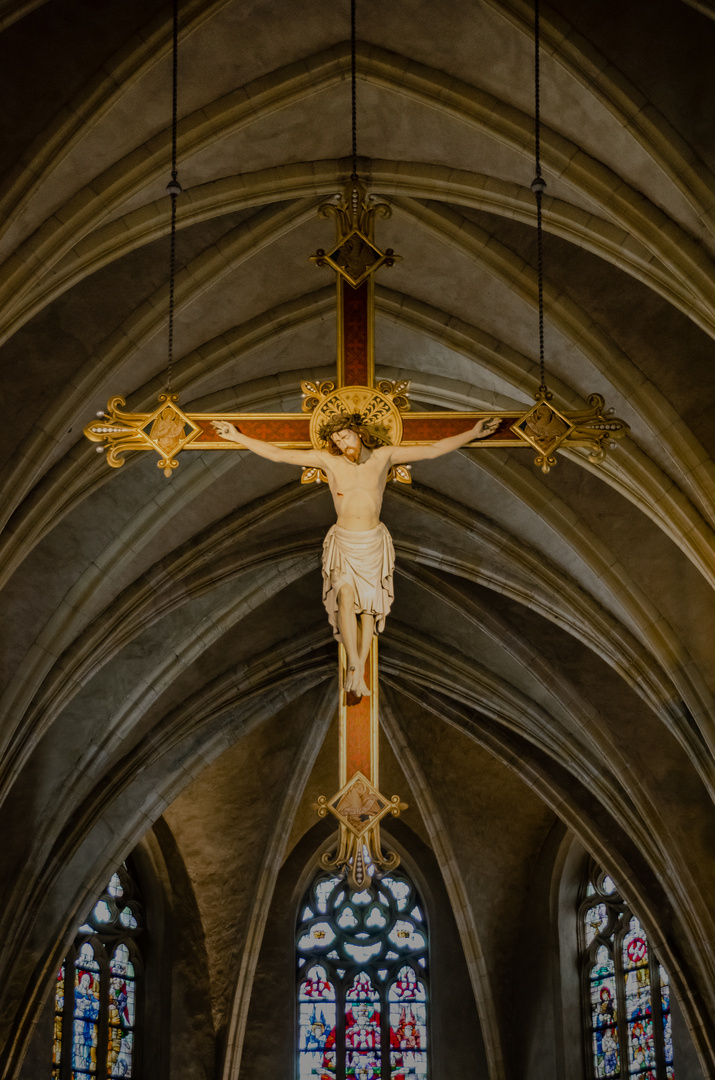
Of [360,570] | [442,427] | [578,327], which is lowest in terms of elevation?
[360,570]

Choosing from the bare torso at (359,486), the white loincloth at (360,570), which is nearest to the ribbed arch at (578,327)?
the bare torso at (359,486)

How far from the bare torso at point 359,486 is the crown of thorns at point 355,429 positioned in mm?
65

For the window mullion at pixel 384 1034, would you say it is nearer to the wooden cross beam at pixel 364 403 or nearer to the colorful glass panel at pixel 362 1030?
the colorful glass panel at pixel 362 1030

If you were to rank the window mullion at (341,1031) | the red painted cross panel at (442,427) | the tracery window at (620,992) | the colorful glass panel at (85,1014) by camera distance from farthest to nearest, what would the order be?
the window mullion at (341,1031), the colorful glass panel at (85,1014), the tracery window at (620,992), the red painted cross panel at (442,427)

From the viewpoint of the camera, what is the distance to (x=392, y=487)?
60.3 feet

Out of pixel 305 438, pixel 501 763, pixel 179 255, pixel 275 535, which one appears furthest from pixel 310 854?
pixel 305 438

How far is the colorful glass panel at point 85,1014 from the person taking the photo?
2159 centimetres

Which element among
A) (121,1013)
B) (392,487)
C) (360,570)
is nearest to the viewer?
(360,570)

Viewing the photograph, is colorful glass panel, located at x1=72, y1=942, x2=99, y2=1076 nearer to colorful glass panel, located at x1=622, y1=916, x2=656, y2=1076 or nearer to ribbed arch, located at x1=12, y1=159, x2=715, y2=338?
colorful glass panel, located at x1=622, y1=916, x2=656, y2=1076

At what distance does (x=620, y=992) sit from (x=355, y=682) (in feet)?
41.6

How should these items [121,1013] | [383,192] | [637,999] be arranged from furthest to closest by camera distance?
[121,1013]
[637,999]
[383,192]

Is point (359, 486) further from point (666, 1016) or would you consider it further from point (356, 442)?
point (666, 1016)

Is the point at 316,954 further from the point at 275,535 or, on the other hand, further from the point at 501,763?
the point at 275,535

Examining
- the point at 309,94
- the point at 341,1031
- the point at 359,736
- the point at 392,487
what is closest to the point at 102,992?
the point at 341,1031
